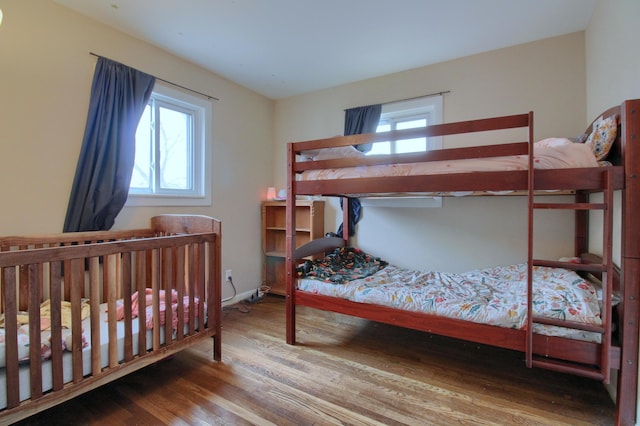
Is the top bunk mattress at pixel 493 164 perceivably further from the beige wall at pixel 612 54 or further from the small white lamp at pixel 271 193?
the small white lamp at pixel 271 193

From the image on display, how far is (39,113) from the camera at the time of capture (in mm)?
1998

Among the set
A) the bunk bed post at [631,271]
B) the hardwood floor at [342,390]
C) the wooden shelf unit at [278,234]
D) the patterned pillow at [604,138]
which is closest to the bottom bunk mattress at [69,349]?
the hardwood floor at [342,390]

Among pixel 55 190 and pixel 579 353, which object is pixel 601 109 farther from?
pixel 55 190

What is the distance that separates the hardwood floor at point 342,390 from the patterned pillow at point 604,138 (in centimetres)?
137

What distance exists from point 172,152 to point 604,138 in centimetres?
326

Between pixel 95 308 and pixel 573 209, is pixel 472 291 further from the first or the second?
pixel 95 308

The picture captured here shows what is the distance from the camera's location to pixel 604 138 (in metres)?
1.56

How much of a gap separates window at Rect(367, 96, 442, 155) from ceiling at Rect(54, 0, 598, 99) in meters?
0.38

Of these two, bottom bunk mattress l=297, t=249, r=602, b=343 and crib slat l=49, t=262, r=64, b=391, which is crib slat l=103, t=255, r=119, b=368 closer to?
crib slat l=49, t=262, r=64, b=391

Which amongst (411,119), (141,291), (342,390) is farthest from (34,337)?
(411,119)

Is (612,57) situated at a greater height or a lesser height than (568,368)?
greater

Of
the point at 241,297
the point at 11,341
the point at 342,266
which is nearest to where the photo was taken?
the point at 11,341

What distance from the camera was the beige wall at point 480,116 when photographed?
2484 mm

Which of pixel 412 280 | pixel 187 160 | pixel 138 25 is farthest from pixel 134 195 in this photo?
pixel 412 280
